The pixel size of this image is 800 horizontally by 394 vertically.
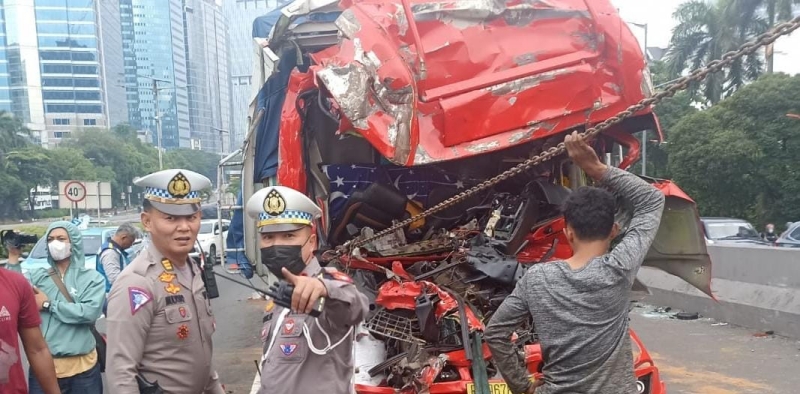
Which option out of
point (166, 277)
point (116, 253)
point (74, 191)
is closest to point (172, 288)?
point (166, 277)

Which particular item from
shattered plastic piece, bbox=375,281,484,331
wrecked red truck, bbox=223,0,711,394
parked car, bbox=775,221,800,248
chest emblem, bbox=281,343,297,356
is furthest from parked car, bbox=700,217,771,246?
chest emblem, bbox=281,343,297,356

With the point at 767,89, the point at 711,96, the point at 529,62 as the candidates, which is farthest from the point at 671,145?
the point at 529,62

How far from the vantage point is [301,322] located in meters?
2.14

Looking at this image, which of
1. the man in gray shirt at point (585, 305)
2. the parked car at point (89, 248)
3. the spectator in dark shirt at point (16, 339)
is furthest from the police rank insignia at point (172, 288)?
the parked car at point (89, 248)

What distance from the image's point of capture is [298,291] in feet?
6.01

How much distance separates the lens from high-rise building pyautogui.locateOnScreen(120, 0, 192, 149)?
263 ft

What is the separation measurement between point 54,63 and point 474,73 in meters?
91.8

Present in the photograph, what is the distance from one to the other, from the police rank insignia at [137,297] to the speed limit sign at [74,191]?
15.9m

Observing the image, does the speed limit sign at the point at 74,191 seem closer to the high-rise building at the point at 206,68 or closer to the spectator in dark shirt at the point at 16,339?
the spectator in dark shirt at the point at 16,339

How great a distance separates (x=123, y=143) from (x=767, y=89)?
192 ft

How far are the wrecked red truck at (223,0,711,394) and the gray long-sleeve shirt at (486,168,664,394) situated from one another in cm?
130

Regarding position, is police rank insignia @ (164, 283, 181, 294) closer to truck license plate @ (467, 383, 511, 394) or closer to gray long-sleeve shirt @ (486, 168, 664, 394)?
gray long-sleeve shirt @ (486, 168, 664, 394)

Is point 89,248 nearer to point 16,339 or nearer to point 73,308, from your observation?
point 73,308

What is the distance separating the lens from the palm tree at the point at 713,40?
2488 centimetres
